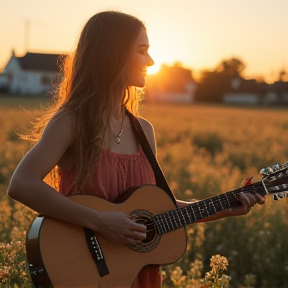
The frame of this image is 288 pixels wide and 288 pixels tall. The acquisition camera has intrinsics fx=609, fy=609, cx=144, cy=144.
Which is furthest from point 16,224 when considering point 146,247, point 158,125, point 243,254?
point 158,125

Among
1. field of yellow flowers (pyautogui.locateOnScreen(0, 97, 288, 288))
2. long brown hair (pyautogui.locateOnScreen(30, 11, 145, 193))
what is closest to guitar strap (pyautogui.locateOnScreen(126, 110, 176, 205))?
long brown hair (pyautogui.locateOnScreen(30, 11, 145, 193))

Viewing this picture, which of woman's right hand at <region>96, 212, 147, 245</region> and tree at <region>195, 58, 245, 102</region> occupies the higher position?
woman's right hand at <region>96, 212, 147, 245</region>

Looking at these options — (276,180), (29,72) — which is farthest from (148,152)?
(29,72)

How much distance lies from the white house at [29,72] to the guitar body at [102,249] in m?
71.8

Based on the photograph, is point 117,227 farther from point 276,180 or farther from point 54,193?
point 276,180

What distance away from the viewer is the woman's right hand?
286cm

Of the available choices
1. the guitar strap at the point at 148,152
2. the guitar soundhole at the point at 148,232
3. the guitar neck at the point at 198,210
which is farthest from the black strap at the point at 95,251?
the guitar strap at the point at 148,152

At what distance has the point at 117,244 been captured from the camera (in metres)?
2.97

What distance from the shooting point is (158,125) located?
896 inches

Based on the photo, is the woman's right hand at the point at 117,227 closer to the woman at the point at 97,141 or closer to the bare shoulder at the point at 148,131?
the woman at the point at 97,141

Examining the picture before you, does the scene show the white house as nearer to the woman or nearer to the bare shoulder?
the bare shoulder

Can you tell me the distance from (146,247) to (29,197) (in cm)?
66

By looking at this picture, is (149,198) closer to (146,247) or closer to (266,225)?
(146,247)

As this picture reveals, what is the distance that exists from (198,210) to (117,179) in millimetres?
505
